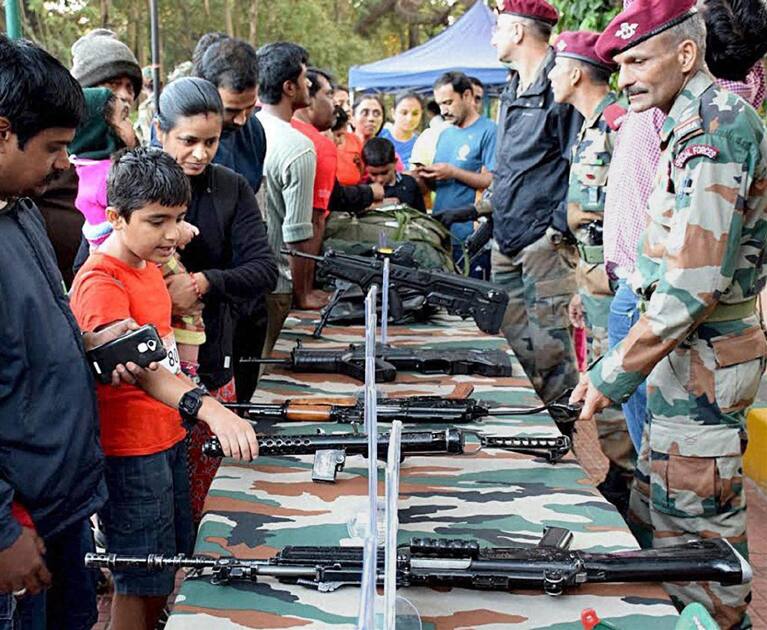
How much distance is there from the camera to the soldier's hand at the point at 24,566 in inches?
54.6

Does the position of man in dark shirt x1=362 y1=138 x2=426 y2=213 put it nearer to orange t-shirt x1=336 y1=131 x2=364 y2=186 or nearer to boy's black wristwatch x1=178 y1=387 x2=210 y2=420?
orange t-shirt x1=336 y1=131 x2=364 y2=186

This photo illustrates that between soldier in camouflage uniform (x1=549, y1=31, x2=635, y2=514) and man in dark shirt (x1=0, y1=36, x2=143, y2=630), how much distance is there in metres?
2.14

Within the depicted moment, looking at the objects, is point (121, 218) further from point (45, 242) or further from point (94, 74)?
point (94, 74)

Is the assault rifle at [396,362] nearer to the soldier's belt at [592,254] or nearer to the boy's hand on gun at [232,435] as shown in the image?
the soldier's belt at [592,254]

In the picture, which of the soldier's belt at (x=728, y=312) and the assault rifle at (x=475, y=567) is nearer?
the assault rifle at (x=475, y=567)

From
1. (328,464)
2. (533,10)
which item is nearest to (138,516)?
(328,464)

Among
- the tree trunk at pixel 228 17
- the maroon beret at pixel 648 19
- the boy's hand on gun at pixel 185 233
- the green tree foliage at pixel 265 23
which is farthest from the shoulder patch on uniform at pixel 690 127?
the tree trunk at pixel 228 17

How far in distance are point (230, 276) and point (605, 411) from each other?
153cm

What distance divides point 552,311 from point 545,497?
210 centimetres

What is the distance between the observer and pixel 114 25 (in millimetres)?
16234

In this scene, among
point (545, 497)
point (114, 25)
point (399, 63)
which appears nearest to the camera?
point (545, 497)

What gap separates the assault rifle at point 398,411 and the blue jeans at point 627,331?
31 centimetres

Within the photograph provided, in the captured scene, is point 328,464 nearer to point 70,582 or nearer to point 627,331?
point 70,582

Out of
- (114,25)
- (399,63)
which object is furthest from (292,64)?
(114,25)
